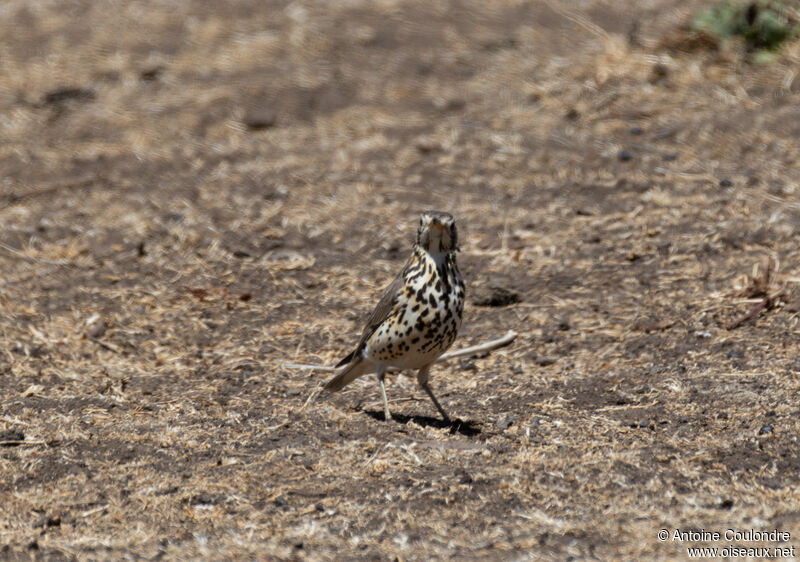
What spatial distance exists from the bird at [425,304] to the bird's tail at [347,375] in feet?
0.72

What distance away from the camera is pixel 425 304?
5508 mm

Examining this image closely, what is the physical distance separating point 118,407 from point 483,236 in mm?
3303

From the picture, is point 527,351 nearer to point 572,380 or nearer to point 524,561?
point 572,380

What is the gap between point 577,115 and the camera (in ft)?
31.9

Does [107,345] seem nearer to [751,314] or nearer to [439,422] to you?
[439,422]

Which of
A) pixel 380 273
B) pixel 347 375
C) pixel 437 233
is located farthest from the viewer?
pixel 380 273

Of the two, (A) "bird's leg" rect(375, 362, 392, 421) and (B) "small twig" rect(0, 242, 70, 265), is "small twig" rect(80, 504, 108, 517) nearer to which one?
(A) "bird's leg" rect(375, 362, 392, 421)

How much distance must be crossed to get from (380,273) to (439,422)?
2296 mm

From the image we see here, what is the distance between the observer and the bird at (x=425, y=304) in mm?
5496

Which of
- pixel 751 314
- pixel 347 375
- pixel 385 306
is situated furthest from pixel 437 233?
pixel 751 314

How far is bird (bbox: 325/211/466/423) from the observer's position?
5.50 metres

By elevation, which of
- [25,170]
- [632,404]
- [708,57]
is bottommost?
[25,170]

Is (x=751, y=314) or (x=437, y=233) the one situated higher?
(x=437, y=233)

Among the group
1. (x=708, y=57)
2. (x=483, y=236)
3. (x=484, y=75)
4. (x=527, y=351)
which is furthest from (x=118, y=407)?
(x=708, y=57)
